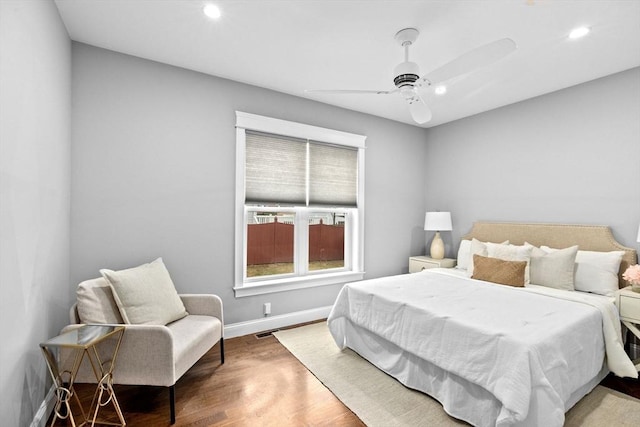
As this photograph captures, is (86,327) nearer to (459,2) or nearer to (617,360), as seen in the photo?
(459,2)

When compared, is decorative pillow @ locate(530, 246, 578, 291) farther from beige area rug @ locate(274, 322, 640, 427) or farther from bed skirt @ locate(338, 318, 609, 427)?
beige area rug @ locate(274, 322, 640, 427)

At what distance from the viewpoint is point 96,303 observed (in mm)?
2160

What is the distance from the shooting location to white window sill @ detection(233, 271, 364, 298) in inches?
131

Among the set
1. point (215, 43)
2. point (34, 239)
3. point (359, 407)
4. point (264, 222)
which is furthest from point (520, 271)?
point (34, 239)

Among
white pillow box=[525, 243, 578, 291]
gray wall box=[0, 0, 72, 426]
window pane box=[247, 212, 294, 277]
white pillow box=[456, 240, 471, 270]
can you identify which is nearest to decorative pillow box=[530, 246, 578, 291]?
white pillow box=[525, 243, 578, 291]

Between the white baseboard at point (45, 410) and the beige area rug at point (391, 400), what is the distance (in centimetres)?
177

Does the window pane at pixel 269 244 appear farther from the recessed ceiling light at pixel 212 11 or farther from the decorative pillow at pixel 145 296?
the recessed ceiling light at pixel 212 11

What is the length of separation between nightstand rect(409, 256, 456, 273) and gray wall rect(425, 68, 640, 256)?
0.36 m

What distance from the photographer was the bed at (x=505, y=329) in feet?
5.63

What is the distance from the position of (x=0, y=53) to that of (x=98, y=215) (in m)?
1.49

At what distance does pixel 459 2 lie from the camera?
6.71ft

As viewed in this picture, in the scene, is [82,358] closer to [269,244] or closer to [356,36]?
[269,244]

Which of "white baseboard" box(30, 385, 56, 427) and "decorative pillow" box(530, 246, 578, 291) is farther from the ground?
"decorative pillow" box(530, 246, 578, 291)

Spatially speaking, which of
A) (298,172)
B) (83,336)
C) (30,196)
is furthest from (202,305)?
(298,172)
